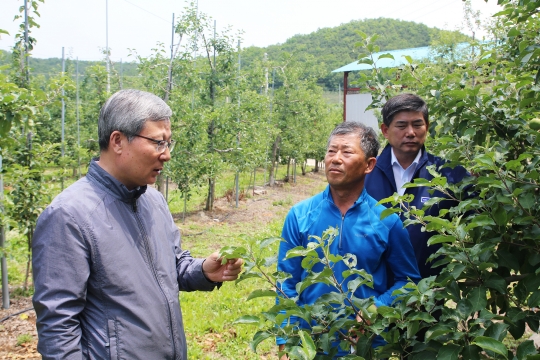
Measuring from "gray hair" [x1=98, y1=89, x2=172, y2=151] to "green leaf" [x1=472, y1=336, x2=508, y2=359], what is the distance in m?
1.17

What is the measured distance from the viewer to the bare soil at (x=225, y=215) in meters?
4.01

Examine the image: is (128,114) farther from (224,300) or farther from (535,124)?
(224,300)

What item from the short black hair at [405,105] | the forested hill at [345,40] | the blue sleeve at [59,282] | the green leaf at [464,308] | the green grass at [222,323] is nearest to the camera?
the green leaf at [464,308]

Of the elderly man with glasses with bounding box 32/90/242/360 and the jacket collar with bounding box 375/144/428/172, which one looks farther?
the jacket collar with bounding box 375/144/428/172

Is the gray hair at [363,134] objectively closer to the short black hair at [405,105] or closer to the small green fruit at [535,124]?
the short black hair at [405,105]

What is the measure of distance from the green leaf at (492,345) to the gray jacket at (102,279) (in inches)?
39.6

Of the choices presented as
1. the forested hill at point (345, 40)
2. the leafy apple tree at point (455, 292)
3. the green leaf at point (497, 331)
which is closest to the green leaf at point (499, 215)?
the leafy apple tree at point (455, 292)

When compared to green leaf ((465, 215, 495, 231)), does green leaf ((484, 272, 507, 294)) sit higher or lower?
lower

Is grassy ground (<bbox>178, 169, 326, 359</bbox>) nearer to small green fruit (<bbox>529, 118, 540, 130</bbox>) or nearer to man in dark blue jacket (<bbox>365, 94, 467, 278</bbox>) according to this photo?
man in dark blue jacket (<bbox>365, 94, 467, 278</bbox>)

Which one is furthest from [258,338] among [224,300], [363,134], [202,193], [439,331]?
[202,193]

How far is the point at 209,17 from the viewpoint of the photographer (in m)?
9.58

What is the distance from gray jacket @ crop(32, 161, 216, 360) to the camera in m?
1.41

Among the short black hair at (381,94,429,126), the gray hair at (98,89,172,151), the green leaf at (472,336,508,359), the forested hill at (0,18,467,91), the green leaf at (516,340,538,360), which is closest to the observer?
the green leaf at (472,336,508,359)

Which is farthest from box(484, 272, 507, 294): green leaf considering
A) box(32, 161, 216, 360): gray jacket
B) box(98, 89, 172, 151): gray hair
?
box(98, 89, 172, 151): gray hair
